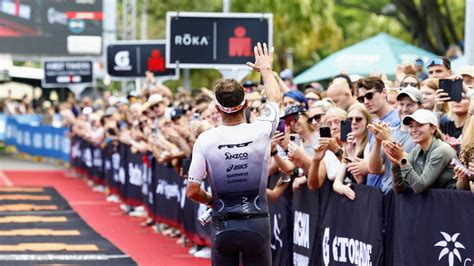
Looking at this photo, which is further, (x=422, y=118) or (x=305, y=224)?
(x=305, y=224)

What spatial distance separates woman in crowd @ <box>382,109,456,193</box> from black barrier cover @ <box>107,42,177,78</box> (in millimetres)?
17125

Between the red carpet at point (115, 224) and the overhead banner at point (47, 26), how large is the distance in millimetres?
7178

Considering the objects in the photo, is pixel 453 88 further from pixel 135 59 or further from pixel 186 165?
pixel 135 59

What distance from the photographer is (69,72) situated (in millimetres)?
37906

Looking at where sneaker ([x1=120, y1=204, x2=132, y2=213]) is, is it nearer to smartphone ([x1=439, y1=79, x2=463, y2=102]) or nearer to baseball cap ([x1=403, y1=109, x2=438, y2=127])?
smartphone ([x1=439, y1=79, x2=463, y2=102])

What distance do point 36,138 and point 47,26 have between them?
13.2ft

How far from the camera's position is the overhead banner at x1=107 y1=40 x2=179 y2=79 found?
26.7 metres

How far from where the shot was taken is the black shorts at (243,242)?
9.03 meters

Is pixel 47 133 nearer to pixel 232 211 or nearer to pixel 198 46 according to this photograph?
pixel 198 46

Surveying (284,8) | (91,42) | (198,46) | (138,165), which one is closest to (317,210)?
(198,46)

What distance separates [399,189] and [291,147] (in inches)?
70.6

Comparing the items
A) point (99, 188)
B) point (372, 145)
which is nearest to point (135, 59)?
point (99, 188)

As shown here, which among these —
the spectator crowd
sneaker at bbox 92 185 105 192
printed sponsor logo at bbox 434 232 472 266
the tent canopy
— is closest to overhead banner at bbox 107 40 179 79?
sneaker at bbox 92 185 105 192

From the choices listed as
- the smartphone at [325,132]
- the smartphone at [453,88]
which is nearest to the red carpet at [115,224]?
the smartphone at [325,132]
